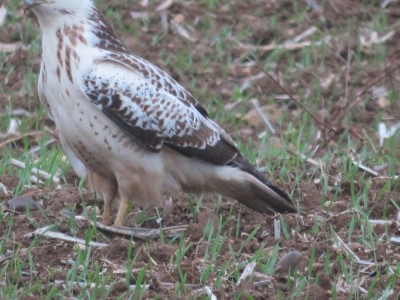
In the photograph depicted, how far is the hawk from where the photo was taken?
6.71 meters

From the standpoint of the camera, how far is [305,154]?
27.7 feet

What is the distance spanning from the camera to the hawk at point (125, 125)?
6711 mm

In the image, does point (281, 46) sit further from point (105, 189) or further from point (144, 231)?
point (144, 231)

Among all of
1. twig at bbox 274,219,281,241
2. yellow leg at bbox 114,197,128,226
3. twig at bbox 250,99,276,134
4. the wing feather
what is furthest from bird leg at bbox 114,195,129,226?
twig at bbox 250,99,276,134

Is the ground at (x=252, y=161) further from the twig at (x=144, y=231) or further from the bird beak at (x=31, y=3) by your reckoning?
the bird beak at (x=31, y=3)

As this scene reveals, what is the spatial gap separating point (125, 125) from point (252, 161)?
1.77 meters

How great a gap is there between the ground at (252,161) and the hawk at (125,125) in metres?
0.20

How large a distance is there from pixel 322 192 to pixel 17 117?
11.3 ft

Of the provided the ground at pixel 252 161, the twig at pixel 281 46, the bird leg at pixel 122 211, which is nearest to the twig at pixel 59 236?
the ground at pixel 252 161

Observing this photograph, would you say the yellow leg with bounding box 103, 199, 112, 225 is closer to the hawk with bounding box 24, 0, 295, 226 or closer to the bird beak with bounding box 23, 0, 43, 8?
the hawk with bounding box 24, 0, 295, 226

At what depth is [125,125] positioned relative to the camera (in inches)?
267

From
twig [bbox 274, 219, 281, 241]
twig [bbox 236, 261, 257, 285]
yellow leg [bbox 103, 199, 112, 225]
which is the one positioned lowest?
yellow leg [bbox 103, 199, 112, 225]

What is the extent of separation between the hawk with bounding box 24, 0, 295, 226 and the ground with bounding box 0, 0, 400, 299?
0.20 metres

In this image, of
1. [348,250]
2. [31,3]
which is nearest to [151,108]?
[31,3]
